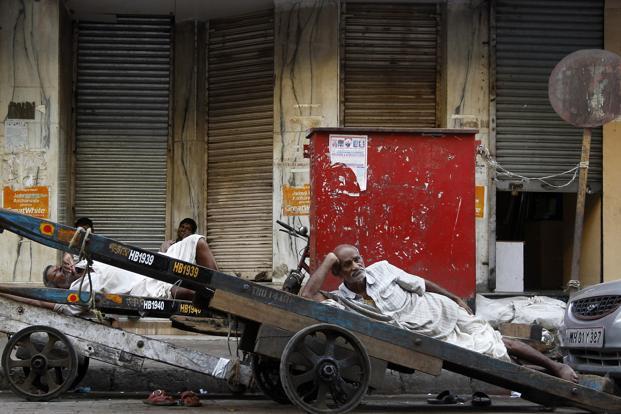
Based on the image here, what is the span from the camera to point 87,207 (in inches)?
484

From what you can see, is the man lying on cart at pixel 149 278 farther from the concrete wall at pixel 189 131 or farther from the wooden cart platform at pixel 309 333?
the concrete wall at pixel 189 131

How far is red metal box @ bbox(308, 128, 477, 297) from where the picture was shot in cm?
923

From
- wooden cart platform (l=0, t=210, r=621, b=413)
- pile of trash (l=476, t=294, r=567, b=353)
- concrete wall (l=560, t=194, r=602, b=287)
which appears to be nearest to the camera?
wooden cart platform (l=0, t=210, r=621, b=413)

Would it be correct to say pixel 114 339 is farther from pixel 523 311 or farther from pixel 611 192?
pixel 611 192

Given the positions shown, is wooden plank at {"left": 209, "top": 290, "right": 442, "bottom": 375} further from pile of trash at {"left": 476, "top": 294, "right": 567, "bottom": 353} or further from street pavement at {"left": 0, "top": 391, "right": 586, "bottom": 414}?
pile of trash at {"left": 476, "top": 294, "right": 567, "bottom": 353}

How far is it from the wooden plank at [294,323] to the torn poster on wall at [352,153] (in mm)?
3436

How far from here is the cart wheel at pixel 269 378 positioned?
22.3 ft

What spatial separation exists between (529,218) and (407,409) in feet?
26.6

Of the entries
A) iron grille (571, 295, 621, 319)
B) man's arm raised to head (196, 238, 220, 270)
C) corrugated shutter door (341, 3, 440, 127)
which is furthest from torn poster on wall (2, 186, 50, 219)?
iron grille (571, 295, 621, 319)

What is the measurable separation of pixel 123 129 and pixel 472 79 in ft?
14.2

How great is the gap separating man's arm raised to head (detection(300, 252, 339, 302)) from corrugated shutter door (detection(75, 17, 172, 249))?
6035 millimetres

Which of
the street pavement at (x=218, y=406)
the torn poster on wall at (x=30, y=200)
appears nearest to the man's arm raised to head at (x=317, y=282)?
the street pavement at (x=218, y=406)

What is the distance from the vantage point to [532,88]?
11.8m

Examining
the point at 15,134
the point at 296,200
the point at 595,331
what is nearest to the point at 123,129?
the point at 15,134
